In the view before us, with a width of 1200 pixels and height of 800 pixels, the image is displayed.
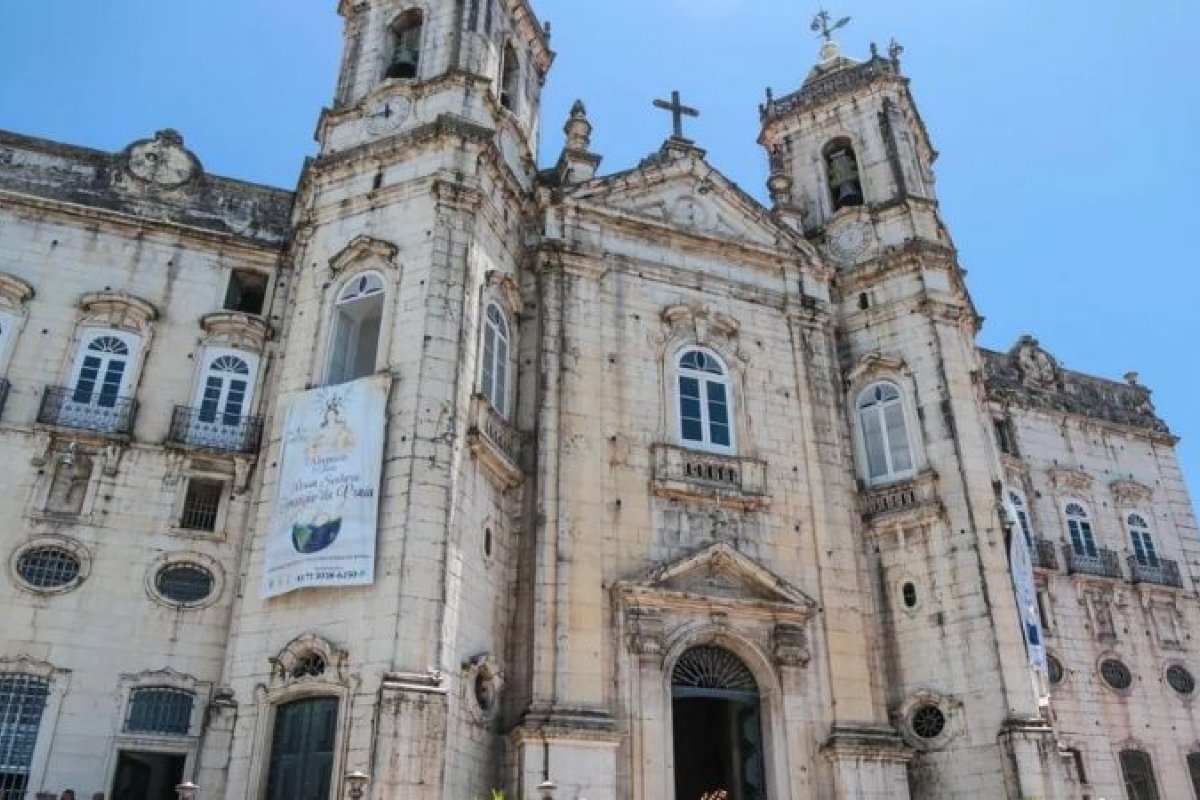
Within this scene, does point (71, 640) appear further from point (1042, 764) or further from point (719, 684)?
point (1042, 764)

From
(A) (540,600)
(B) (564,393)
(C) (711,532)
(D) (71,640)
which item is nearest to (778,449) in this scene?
(C) (711,532)

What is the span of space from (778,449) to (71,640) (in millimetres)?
13664

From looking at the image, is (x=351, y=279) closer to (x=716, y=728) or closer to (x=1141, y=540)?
(x=716, y=728)

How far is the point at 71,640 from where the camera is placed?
17.8 m

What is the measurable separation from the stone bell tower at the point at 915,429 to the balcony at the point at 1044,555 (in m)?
5.41

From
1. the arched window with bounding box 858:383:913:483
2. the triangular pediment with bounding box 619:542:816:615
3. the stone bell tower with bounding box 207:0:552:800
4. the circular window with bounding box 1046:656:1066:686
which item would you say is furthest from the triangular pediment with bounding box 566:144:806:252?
the circular window with bounding box 1046:656:1066:686

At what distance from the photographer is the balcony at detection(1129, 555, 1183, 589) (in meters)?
28.4

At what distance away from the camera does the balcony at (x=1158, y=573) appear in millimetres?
28359

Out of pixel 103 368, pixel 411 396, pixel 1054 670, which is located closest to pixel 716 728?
pixel 1054 670

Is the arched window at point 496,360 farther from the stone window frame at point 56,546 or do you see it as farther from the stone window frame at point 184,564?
the stone window frame at point 56,546

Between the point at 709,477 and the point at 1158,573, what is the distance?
15687 mm

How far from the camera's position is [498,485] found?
19266 mm

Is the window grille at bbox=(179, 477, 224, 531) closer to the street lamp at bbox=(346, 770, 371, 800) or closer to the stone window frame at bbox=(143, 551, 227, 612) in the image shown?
the stone window frame at bbox=(143, 551, 227, 612)

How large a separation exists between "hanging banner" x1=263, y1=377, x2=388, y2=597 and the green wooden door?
1.86 metres
